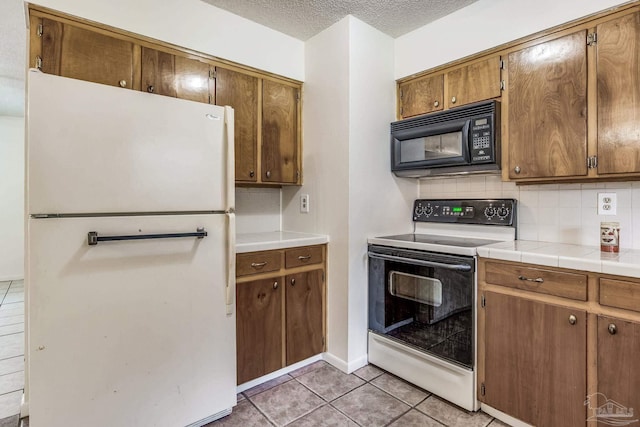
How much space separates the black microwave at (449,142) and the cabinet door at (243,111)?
102 cm

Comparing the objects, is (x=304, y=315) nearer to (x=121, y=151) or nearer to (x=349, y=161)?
(x=349, y=161)

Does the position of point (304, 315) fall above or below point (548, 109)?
below

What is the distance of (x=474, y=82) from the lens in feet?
7.03

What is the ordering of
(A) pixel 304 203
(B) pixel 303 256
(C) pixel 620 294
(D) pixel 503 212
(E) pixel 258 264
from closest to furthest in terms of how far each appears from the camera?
(C) pixel 620 294, (E) pixel 258 264, (D) pixel 503 212, (B) pixel 303 256, (A) pixel 304 203

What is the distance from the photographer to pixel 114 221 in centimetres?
143

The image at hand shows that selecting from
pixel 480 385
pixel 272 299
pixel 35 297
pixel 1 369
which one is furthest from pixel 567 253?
pixel 1 369

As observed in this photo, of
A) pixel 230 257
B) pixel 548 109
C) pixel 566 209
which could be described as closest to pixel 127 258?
pixel 230 257

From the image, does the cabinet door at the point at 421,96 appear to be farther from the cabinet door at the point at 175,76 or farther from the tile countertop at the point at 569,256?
the cabinet door at the point at 175,76

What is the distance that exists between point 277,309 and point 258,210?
35.3 inches

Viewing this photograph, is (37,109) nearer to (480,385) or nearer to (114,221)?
(114,221)

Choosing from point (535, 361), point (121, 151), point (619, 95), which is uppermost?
point (619, 95)

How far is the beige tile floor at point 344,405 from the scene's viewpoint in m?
1.76

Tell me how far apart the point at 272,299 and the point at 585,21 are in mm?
2283

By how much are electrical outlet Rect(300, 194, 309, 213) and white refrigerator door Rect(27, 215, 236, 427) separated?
0.96 meters
